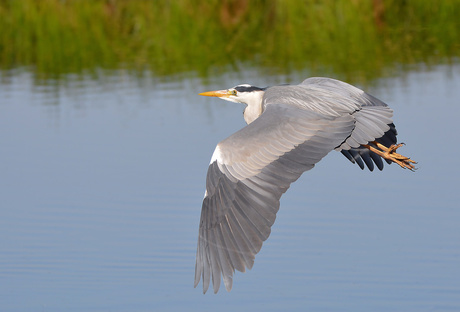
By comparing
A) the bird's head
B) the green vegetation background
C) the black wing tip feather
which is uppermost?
the bird's head

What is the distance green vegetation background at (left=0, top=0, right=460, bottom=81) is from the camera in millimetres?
16484

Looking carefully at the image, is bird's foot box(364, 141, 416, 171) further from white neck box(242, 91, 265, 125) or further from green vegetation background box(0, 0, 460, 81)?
green vegetation background box(0, 0, 460, 81)

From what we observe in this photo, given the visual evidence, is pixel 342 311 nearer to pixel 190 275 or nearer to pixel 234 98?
pixel 190 275

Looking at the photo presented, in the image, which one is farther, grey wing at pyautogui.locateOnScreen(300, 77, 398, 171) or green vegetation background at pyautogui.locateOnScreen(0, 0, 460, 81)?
green vegetation background at pyautogui.locateOnScreen(0, 0, 460, 81)

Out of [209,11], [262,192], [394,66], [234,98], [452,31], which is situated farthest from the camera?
[209,11]

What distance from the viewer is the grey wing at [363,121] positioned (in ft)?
23.2

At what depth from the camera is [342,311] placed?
7.09 metres

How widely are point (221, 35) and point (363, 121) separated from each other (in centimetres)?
1119


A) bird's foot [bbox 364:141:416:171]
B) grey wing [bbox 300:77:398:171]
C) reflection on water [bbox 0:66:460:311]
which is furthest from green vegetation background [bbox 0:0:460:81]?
bird's foot [bbox 364:141:416:171]

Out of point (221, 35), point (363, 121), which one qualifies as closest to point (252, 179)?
point (363, 121)

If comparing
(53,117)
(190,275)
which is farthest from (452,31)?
(190,275)

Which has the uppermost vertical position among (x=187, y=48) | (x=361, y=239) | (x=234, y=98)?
(x=234, y=98)

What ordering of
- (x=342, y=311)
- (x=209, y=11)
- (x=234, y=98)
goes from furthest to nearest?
(x=209, y=11) → (x=234, y=98) → (x=342, y=311)

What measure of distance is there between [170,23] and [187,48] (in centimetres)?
92
